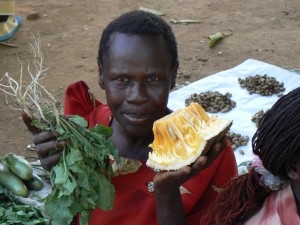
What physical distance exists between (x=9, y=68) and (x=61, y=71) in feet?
2.07

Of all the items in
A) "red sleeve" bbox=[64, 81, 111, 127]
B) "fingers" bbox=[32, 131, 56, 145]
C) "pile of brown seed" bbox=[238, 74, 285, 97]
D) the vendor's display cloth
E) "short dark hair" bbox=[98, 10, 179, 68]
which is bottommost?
the vendor's display cloth

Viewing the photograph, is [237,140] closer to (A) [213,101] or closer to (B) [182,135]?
(A) [213,101]

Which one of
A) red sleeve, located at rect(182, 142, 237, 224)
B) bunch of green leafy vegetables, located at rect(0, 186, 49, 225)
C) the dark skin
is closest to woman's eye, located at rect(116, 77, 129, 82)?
the dark skin

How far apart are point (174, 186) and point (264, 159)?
36 centimetres

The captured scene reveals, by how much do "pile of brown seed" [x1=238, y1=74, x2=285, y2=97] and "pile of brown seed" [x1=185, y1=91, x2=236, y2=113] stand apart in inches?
8.9

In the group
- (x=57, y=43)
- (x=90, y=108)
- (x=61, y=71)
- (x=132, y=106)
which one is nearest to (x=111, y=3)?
(x=57, y=43)

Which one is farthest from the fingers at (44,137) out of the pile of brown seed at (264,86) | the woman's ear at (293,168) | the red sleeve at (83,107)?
the pile of brown seed at (264,86)

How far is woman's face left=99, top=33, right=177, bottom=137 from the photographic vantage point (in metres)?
2.26

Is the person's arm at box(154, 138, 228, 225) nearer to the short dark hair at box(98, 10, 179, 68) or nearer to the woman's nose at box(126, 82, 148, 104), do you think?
the woman's nose at box(126, 82, 148, 104)

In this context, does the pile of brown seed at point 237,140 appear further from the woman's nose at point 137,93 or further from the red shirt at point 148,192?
the woman's nose at point 137,93

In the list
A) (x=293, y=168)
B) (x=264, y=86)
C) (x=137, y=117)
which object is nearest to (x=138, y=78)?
(x=137, y=117)

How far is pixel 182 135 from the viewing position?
2.11 m

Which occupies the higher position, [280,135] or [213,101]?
[280,135]

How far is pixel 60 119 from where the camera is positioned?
2.24 metres
